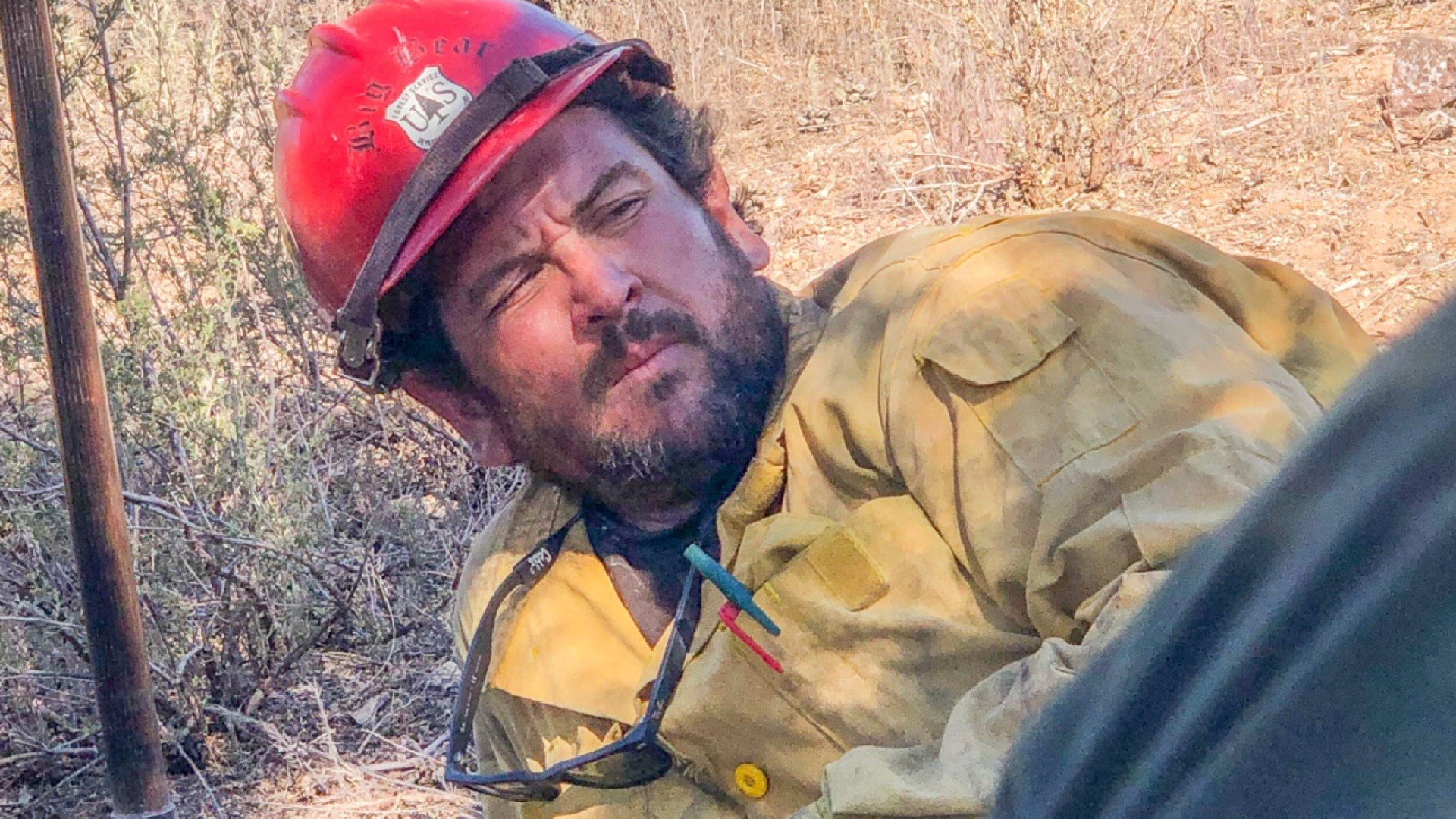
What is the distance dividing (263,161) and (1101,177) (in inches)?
132

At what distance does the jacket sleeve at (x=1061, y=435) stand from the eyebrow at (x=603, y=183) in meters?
0.69

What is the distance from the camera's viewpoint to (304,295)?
4.87 metres

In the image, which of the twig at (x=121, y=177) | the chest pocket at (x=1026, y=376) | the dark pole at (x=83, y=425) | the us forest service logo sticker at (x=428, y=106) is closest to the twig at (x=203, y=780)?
the dark pole at (x=83, y=425)

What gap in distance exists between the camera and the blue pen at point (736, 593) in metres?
1.99

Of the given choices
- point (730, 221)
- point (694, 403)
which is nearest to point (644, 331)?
point (694, 403)

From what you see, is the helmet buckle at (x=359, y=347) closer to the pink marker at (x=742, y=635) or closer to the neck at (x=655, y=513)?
the neck at (x=655, y=513)

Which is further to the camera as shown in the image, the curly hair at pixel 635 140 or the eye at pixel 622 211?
Answer: the curly hair at pixel 635 140

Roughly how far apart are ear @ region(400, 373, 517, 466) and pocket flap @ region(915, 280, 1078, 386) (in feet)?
3.53

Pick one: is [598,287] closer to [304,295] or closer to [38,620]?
[38,620]

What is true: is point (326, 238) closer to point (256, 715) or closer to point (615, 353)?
point (615, 353)

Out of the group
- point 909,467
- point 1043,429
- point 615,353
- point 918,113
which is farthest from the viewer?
point 918,113

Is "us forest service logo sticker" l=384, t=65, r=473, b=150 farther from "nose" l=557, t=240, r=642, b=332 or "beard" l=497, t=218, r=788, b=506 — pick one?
"beard" l=497, t=218, r=788, b=506

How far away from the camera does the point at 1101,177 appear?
6113 mm

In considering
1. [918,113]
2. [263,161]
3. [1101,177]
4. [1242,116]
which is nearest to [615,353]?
[263,161]
